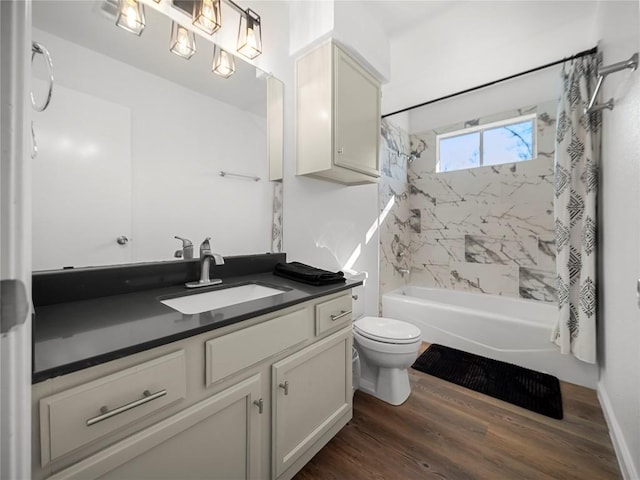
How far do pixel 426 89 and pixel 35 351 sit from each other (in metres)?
3.03

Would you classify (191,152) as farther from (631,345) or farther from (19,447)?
(631,345)

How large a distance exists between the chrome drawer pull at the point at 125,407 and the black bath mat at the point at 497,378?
6.58ft

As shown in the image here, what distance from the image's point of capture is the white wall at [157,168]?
3.21 feet

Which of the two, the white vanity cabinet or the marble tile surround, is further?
the marble tile surround

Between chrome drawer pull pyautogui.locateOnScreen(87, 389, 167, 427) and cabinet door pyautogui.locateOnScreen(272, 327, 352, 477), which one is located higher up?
chrome drawer pull pyautogui.locateOnScreen(87, 389, 167, 427)

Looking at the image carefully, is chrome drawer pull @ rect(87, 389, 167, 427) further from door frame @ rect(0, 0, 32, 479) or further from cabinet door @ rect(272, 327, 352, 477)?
cabinet door @ rect(272, 327, 352, 477)

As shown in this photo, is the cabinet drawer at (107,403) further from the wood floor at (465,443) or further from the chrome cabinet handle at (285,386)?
the wood floor at (465,443)

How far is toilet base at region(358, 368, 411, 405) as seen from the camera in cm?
178

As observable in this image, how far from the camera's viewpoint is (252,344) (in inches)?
37.5

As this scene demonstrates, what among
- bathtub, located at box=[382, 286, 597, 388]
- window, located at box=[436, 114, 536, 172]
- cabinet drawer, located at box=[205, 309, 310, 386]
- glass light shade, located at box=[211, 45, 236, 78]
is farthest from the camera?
window, located at box=[436, 114, 536, 172]

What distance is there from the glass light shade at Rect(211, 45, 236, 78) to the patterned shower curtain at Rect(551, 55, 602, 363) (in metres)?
2.31

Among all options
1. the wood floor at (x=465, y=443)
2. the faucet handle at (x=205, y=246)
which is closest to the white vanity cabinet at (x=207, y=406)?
the wood floor at (x=465, y=443)

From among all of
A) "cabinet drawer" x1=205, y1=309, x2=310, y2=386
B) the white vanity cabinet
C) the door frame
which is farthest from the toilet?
the door frame

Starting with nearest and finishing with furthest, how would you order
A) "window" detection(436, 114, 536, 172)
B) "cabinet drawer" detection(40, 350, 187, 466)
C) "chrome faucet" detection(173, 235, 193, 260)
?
"cabinet drawer" detection(40, 350, 187, 466) → "chrome faucet" detection(173, 235, 193, 260) → "window" detection(436, 114, 536, 172)
